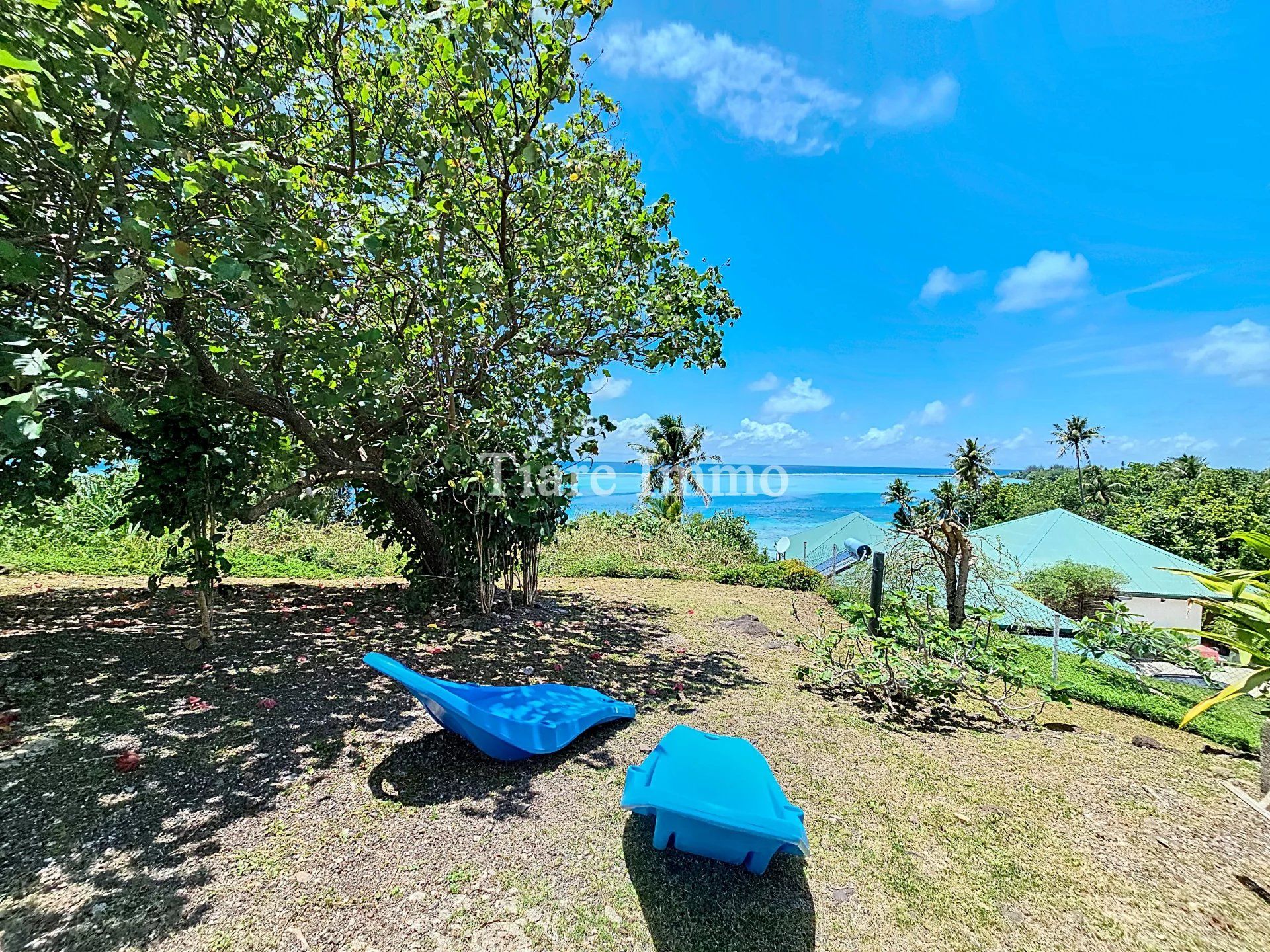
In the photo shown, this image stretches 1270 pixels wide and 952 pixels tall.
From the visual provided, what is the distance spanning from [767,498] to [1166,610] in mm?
82497

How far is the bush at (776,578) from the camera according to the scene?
1134 centimetres

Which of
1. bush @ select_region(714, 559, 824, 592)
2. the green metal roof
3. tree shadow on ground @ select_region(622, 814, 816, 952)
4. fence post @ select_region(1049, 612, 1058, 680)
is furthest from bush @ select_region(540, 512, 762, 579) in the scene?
the green metal roof

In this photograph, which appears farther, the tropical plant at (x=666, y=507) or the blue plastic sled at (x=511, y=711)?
the tropical plant at (x=666, y=507)

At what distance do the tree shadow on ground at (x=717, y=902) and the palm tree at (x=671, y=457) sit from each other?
2189 centimetres

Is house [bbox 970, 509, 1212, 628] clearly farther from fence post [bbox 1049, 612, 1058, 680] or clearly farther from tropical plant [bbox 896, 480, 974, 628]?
fence post [bbox 1049, 612, 1058, 680]

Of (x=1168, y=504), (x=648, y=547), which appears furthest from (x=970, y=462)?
(x=648, y=547)

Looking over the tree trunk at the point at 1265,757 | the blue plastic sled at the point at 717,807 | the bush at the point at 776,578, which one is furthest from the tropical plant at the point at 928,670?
the bush at the point at 776,578

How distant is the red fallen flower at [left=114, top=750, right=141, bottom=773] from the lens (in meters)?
2.91

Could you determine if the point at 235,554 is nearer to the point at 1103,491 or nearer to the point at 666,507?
the point at 666,507

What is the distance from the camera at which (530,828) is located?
2730mm

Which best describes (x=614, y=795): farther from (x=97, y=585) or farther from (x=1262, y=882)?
(x=97, y=585)

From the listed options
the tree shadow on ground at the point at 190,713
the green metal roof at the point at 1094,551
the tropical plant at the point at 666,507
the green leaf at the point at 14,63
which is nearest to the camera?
the green leaf at the point at 14,63

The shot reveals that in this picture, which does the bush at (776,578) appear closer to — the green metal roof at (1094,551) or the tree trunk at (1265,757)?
the tree trunk at (1265,757)

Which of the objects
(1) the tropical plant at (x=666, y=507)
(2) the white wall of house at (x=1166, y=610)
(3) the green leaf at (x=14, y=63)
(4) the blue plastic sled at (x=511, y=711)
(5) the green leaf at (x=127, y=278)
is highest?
(3) the green leaf at (x=14, y=63)
